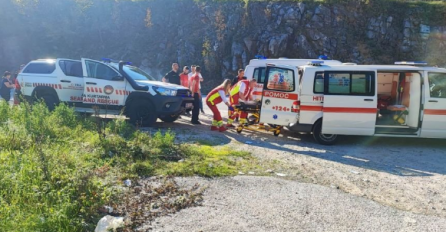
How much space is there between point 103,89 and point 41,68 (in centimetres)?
211

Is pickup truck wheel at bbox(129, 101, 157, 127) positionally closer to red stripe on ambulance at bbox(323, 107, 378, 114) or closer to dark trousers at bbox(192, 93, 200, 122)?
dark trousers at bbox(192, 93, 200, 122)

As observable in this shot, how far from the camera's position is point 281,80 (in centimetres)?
866

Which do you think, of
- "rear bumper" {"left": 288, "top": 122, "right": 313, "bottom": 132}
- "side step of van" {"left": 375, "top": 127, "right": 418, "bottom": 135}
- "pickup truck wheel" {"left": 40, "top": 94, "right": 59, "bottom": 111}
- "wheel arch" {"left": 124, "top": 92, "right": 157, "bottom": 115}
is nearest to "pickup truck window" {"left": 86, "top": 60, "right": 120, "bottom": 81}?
"wheel arch" {"left": 124, "top": 92, "right": 157, "bottom": 115}

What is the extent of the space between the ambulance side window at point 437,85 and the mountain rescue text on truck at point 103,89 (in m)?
6.29

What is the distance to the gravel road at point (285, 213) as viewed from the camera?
4.05 meters

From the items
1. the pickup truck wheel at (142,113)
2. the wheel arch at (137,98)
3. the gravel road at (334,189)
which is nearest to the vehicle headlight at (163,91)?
the wheel arch at (137,98)

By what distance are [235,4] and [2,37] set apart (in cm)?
2402

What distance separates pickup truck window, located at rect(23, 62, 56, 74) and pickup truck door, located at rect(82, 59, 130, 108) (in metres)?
1.03

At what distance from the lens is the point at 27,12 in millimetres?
36344

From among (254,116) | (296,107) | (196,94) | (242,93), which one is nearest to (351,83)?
(296,107)

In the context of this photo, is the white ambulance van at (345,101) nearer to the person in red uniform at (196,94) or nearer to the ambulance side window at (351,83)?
the ambulance side window at (351,83)

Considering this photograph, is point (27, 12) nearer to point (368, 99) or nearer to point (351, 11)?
point (351, 11)

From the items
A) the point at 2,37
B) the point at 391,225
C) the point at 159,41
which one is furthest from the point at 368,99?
the point at 2,37

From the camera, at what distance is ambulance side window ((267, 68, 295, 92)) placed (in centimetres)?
861
